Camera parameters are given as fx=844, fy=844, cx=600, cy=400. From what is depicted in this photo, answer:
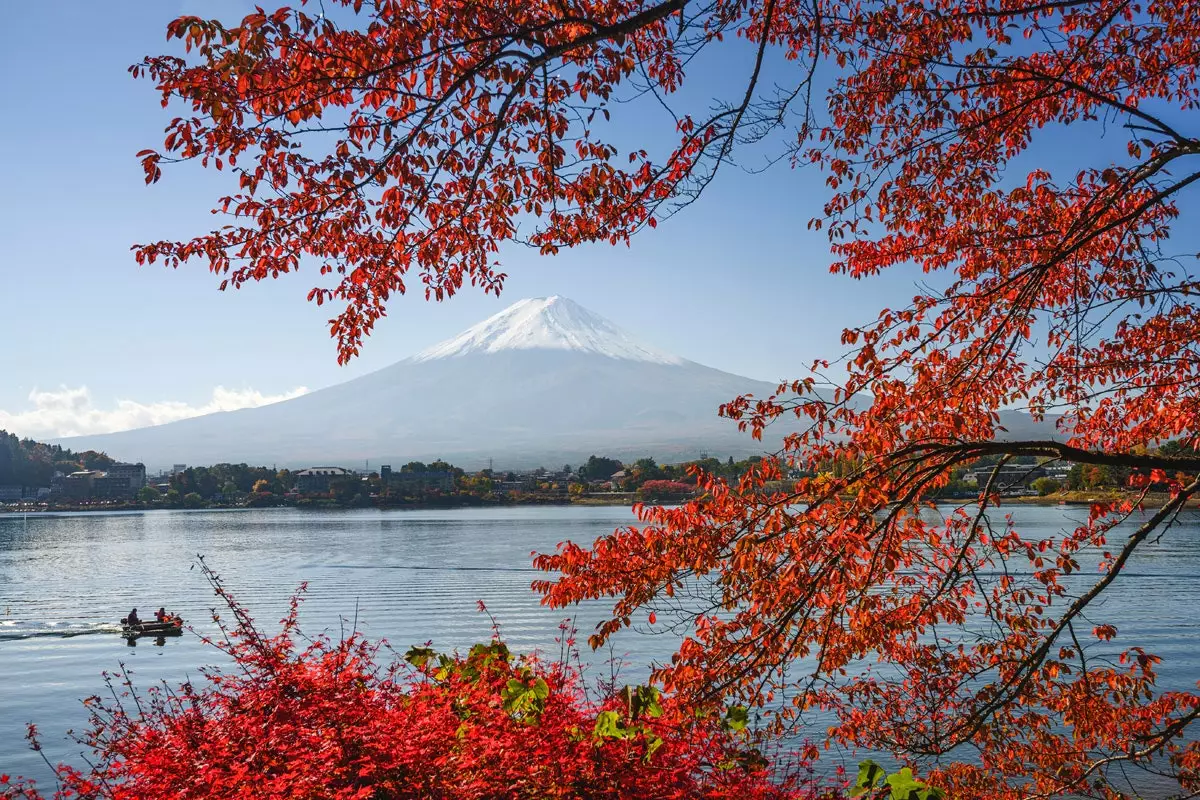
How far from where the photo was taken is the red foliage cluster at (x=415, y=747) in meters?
3.99

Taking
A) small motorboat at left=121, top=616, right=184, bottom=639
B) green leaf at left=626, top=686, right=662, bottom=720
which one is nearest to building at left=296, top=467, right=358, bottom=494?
small motorboat at left=121, top=616, right=184, bottom=639

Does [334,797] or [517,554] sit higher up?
[334,797]

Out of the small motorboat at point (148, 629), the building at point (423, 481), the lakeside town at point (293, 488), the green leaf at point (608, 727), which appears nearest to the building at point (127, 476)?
the lakeside town at point (293, 488)

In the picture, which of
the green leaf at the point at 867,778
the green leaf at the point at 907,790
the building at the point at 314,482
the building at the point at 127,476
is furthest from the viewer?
the building at the point at 127,476

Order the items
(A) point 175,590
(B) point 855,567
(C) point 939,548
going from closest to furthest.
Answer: (B) point 855,567, (C) point 939,548, (A) point 175,590

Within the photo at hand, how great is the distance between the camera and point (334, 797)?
3793 mm

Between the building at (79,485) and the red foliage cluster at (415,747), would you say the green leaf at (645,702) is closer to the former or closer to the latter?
the red foliage cluster at (415,747)

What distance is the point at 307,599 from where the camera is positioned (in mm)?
34000

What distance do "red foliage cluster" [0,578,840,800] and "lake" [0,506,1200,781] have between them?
9.75m

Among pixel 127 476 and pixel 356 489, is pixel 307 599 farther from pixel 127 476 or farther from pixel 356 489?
pixel 127 476

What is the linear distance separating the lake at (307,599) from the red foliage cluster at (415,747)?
384 inches

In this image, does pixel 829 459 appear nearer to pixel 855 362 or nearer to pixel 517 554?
pixel 855 362

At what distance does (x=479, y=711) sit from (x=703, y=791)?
1.31m

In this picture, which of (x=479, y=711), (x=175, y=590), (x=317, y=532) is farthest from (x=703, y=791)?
(x=317, y=532)
